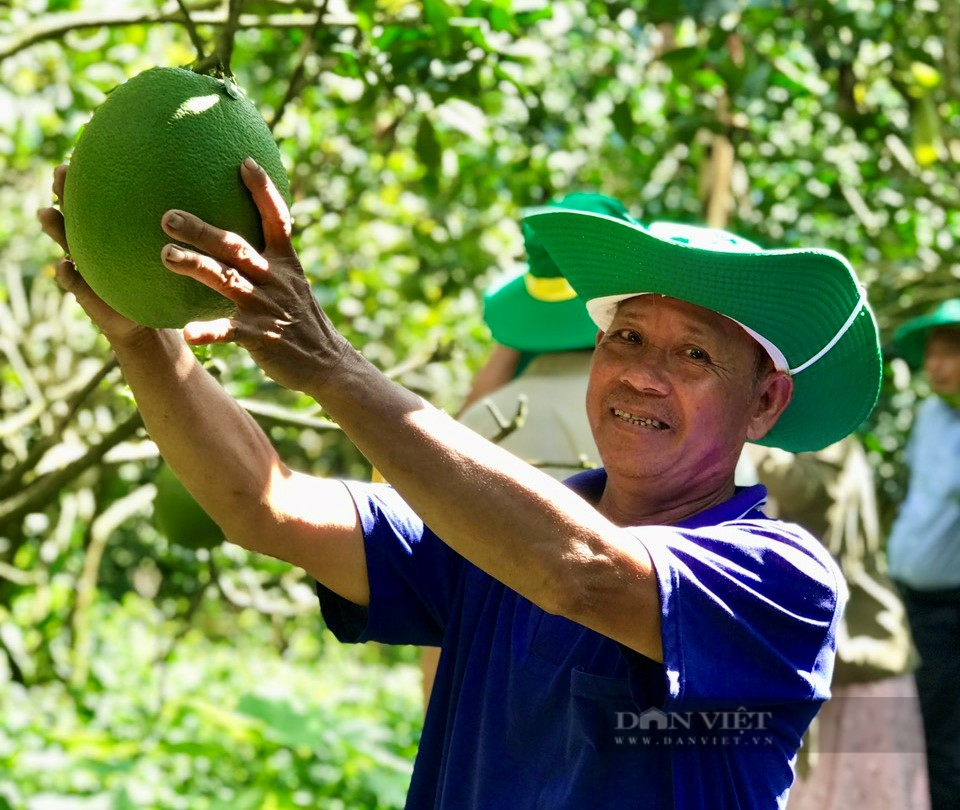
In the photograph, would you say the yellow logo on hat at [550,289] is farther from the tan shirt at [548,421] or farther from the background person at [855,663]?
the background person at [855,663]

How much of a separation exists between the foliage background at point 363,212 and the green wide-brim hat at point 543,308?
9.7 inches

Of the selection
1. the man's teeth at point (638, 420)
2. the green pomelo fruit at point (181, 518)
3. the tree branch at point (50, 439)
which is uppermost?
the tree branch at point (50, 439)

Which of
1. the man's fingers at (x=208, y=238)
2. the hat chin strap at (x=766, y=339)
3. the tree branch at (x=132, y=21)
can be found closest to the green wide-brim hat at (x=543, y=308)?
the tree branch at (x=132, y=21)

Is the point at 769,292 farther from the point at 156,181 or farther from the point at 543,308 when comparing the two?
the point at 543,308

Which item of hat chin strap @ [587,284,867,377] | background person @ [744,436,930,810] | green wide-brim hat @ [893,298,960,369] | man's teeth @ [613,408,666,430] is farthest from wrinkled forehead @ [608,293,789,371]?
green wide-brim hat @ [893,298,960,369]

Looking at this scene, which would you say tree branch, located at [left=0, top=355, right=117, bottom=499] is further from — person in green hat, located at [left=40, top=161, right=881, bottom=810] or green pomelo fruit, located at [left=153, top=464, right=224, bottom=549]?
person in green hat, located at [left=40, top=161, right=881, bottom=810]

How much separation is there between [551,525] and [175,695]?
4.11 metres

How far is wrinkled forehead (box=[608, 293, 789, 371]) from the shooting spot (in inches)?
65.9

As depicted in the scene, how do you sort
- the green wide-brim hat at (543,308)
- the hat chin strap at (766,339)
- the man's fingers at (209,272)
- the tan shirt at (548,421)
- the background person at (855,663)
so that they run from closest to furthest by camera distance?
the man's fingers at (209,272), the hat chin strap at (766,339), the tan shirt at (548,421), the green wide-brim hat at (543,308), the background person at (855,663)

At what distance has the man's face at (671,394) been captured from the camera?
164cm

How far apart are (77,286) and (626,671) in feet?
2.48

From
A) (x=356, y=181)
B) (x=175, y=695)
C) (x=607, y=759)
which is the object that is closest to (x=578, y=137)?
(x=356, y=181)

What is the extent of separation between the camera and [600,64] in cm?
567

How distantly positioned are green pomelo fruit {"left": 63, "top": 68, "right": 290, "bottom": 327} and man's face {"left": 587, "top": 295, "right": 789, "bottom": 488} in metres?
0.57
